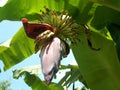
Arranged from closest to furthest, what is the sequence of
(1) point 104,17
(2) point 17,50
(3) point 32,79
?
(1) point 104,17 < (2) point 17,50 < (3) point 32,79

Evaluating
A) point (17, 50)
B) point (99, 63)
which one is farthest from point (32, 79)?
point (99, 63)

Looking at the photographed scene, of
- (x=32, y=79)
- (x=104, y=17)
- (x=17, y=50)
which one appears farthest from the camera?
(x=32, y=79)

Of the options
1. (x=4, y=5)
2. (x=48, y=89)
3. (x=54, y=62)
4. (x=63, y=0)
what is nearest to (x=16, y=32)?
(x=4, y=5)

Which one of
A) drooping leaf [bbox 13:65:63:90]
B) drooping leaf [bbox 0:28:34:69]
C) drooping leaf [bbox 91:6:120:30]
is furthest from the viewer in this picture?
drooping leaf [bbox 13:65:63:90]

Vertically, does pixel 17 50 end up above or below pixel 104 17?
below

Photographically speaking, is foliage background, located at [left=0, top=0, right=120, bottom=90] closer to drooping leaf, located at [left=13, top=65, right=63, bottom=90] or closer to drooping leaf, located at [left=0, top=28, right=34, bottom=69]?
drooping leaf, located at [left=0, top=28, right=34, bottom=69]

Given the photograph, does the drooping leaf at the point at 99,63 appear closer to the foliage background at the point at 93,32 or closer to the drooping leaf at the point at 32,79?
the foliage background at the point at 93,32

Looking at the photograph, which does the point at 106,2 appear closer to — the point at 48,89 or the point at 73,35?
the point at 73,35

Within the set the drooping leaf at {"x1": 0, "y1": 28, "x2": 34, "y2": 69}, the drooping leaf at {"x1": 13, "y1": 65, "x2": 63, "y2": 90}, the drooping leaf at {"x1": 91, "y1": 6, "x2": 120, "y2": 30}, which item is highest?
the drooping leaf at {"x1": 91, "y1": 6, "x2": 120, "y2": 30}

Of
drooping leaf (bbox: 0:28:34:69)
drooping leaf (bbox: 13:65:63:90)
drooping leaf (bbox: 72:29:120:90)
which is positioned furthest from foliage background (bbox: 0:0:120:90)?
drooping leaf (bbox: 13:65:63:90)

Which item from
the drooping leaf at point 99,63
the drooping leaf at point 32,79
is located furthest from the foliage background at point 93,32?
the drooping leaf at point 32,79

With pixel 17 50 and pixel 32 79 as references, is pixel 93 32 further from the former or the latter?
pixel 32 79
